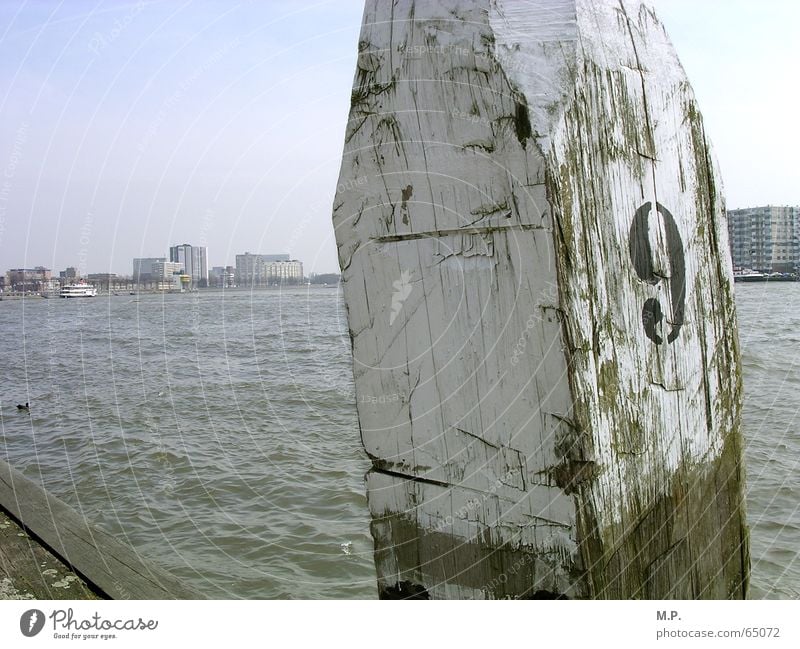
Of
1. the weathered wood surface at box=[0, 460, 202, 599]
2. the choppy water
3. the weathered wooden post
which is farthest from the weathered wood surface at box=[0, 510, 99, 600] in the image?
the weathered wooden post

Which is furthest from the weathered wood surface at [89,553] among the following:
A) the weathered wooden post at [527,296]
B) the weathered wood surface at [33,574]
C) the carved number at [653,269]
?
the carved number at [653,269]

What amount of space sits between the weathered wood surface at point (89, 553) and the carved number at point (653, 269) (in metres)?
2.20

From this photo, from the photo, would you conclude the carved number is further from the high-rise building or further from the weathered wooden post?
the high-rise building

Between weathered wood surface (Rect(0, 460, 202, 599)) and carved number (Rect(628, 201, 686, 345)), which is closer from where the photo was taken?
carved number (Rect(628, 201, 686, 345))

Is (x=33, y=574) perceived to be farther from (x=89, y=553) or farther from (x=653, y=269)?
(x=653, y=269)

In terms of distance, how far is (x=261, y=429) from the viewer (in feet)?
26.4

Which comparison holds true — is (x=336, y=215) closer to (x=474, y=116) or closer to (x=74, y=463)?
(x=474, y=116)

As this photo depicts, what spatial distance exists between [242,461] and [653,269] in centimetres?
614

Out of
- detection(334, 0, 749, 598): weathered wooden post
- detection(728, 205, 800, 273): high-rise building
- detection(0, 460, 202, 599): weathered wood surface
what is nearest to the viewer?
detection(334, 0, 749, 598): weathered wooden post

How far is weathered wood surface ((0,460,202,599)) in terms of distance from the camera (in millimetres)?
2514

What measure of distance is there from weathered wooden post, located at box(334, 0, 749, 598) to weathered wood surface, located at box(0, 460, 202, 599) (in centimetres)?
191

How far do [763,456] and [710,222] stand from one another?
5897mm
